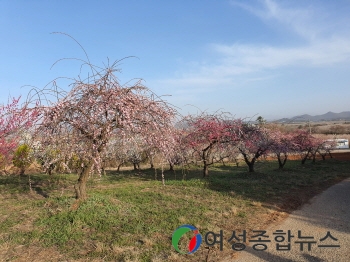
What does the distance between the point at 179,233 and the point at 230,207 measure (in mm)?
2209

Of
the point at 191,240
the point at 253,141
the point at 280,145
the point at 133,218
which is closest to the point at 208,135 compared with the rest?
the point at 253,141

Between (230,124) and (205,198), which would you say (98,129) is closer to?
(205,198)

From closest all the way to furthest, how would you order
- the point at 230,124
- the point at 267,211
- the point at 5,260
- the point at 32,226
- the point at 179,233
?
the point at 5,260 → the point at 179,233 → the point at 32,226 → the point at 267,211 → the point at 230,124

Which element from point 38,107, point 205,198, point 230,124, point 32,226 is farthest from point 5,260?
point 230,124

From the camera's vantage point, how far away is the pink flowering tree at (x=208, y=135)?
12.0 metres

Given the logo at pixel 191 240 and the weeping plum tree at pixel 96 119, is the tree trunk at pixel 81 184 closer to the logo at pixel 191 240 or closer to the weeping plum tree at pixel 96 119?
the weeping plum tree at pixel 96 119

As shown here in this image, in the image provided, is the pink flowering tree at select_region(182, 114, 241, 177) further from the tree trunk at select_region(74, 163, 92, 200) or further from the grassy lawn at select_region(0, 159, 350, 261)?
the tree trunk at select_region(74, 163, 92, 200)

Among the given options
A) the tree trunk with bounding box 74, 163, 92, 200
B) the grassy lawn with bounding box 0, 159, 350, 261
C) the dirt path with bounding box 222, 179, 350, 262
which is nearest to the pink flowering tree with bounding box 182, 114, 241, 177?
the grassy lawn with bounding box 0, 159, 350, 261

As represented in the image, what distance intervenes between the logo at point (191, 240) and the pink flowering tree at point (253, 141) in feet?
25.9

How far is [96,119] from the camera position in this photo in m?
5.50

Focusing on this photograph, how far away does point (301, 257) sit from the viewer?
4070mm

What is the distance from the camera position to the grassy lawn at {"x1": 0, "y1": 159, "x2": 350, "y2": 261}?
14.1 ft

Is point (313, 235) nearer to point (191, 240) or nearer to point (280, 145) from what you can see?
point (191, 240)

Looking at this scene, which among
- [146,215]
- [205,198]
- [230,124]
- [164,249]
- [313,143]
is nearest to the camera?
[164,249]
